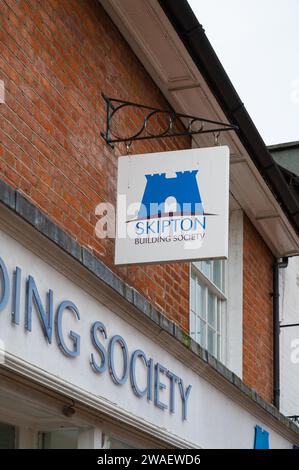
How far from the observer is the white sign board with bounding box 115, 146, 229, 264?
27.7ft

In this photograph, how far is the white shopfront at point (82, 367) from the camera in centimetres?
688

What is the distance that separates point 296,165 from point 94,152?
952 centimetres

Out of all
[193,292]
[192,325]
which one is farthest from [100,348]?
[193,292]

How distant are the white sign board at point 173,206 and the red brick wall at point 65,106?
0.28 meters

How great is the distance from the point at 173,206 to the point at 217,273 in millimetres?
4143

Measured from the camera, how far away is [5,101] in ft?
24.3

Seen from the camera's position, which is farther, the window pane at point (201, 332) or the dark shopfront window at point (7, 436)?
the window pane at point (201, 332)

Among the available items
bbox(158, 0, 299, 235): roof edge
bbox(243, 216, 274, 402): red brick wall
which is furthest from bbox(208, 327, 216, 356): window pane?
bbox(158, 0, 299, 235): roof edge

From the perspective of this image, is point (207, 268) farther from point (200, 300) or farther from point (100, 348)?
point (100, 348)

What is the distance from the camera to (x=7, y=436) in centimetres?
832

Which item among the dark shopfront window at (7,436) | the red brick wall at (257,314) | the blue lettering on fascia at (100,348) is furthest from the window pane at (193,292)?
Answer: the dark shopfront window at (7,436)

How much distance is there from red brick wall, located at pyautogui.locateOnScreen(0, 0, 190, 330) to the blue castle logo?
45cm

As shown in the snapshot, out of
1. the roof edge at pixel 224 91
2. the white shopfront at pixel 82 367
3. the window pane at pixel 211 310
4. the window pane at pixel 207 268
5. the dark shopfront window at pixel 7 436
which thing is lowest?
the dark shopfront window at pixel 7 436

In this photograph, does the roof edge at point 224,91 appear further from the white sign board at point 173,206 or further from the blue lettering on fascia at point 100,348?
the blue lettering on fascia at point 100,348
